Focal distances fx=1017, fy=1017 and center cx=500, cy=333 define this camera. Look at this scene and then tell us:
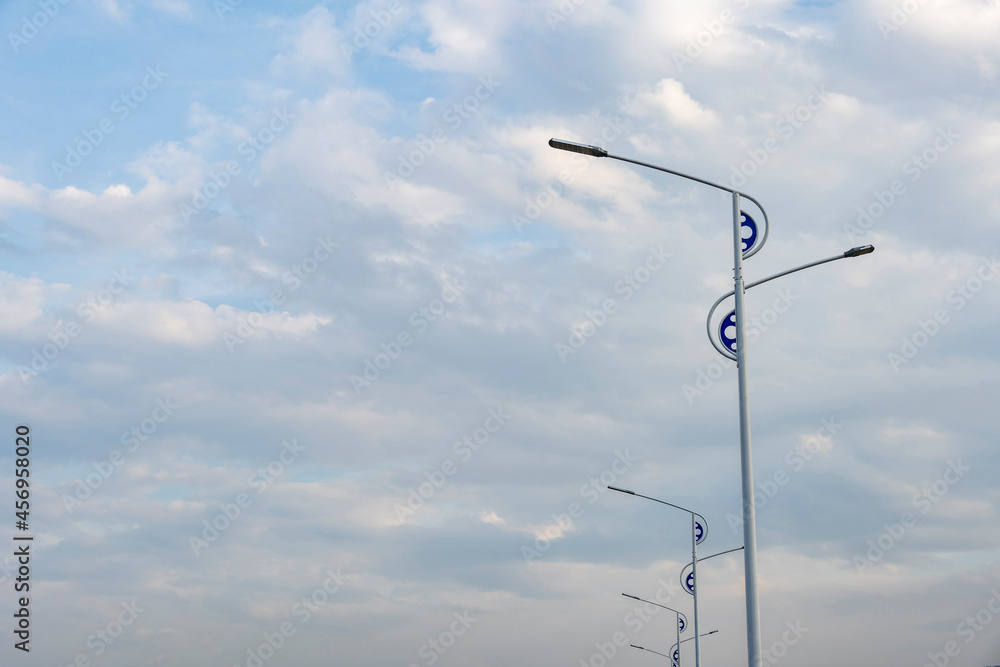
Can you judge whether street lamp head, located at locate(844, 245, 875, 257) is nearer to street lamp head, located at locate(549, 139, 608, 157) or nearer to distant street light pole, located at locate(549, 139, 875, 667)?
distant street light pole, located at locate(549, 139, 875, 667)

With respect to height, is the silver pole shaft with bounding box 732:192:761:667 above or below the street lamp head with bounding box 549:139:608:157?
below

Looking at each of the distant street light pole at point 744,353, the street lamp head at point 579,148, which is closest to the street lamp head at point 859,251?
the distant street light pole at point 744,353

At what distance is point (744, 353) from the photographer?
1789cm

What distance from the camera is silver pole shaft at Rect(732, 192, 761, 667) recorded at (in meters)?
16.5

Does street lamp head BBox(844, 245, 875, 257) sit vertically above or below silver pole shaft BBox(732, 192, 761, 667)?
above

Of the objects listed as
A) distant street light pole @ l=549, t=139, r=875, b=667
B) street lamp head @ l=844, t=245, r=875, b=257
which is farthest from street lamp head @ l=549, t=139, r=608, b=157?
street lamp head @ l=844, t=245, r=875, b=257

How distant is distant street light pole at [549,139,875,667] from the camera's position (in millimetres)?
16625

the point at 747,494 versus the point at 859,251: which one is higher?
the point at 859,251

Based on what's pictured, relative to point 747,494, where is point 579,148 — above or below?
above

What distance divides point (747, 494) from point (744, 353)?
98.6 inches

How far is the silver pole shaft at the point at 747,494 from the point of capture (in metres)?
16.5

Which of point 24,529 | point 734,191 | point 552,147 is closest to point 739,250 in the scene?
point 734,191

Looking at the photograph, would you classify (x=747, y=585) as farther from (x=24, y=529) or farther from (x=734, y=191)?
(x=24, y=529)

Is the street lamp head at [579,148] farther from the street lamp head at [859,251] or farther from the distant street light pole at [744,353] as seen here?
the street lamp head at [859,251]
